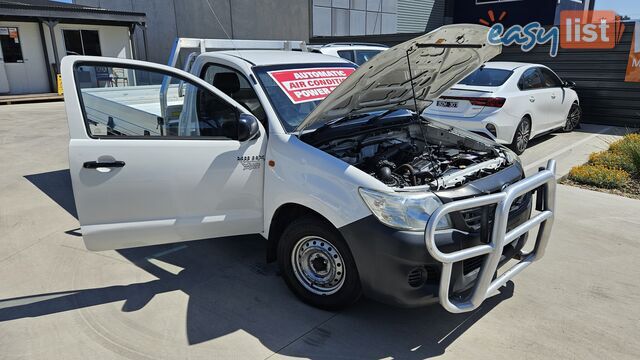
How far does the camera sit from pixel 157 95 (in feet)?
16.2

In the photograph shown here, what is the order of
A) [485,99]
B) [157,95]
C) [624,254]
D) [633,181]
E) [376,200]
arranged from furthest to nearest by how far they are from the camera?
[485,99] → [633,181] → [157,95] → [624,254] → [376,200]

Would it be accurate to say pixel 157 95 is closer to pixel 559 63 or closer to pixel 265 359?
pixel 265 359

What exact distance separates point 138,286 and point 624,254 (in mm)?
4458

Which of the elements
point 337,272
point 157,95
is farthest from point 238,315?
point 157,95

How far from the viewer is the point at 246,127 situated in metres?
3.27

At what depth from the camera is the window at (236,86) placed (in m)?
3.72

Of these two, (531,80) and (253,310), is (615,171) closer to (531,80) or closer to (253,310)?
(531,80)

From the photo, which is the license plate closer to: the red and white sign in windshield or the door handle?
the red and white sign in windshield

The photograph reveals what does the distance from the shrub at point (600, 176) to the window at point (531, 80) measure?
6.14 ft

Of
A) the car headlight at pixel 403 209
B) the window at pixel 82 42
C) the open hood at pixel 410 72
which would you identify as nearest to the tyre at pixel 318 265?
the car headlight at pixel 403 209

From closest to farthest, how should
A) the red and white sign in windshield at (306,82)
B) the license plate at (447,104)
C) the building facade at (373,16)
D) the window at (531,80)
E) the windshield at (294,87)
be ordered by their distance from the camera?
the windshield at (294,87) → the red and white sign in windshield at (306,82) → the license plate at (447,104) → the window at (531,80) → the building facade at (373,16)

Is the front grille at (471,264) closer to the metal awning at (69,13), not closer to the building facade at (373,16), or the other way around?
the metal awning at (69,13)

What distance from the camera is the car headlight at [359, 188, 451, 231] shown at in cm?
268

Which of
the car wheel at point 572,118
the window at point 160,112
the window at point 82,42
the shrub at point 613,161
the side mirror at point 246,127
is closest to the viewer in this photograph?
the side mirror at point 246,127
